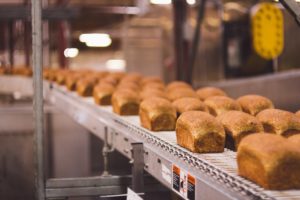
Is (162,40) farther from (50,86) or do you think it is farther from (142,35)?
(50,86)

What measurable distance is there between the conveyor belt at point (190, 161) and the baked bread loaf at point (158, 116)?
33 mm

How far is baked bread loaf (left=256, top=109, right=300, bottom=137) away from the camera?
143cm

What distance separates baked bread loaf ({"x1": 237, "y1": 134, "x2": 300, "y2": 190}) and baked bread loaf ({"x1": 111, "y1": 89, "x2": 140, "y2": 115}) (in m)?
1.06

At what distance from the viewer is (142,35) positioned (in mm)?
8602

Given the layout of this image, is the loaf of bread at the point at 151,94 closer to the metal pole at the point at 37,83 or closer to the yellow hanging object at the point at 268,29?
the metal pole at the point at 37,83

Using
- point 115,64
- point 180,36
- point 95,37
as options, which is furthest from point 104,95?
point 115,64

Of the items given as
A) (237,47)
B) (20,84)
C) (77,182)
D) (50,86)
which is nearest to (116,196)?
(77,182)

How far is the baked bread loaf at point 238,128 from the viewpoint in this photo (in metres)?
1.42

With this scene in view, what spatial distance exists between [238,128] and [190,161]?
0.23 metres

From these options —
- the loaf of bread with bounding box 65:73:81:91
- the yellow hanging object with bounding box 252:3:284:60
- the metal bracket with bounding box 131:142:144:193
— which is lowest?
the metal bracket with bounding box 131:142:144:193

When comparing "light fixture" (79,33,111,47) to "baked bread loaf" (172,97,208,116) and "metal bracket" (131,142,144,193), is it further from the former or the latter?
"metal bracket" (131,142,144,193)

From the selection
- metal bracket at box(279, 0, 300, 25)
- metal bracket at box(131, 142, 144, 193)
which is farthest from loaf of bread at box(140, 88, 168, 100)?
metal bracket at box(279, 0, 300, 25)

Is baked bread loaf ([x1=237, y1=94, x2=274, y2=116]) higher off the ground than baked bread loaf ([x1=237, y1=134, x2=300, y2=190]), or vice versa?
baked bread loaf ([x1=237, y1=94, x2=274, y2=116])

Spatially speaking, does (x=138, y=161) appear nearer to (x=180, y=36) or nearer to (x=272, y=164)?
A: (x=272, y=164)
